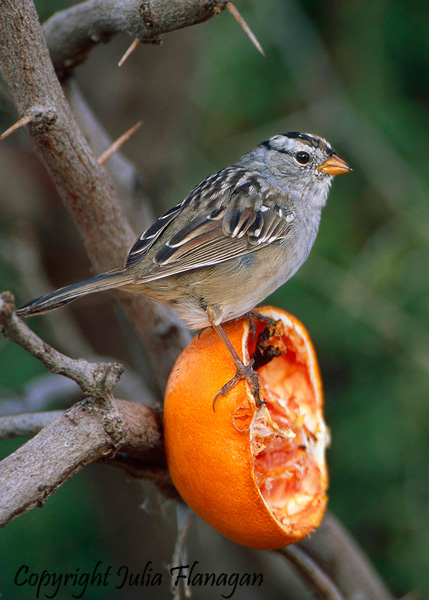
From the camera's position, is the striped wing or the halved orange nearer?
the halved orange

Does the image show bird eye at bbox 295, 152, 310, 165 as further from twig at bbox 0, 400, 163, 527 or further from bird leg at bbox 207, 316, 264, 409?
twig at bbox 0, 400, 163, 527

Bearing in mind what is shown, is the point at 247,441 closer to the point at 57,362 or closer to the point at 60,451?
the point at 60,451

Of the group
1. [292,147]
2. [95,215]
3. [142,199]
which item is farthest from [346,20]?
[95,215]

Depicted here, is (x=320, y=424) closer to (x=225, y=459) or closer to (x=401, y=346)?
(x=225, y=459)

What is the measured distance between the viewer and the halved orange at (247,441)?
1916 millimetres

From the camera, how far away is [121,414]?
6.17 feet

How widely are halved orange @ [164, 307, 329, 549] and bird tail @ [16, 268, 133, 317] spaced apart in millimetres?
330

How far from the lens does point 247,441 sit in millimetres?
1913

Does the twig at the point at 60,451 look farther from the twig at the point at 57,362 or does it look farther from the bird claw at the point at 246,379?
the bird claw at the point at 246,379

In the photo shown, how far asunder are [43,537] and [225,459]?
2248 millimetres

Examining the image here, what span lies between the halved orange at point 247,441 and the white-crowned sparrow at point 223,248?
13 cm

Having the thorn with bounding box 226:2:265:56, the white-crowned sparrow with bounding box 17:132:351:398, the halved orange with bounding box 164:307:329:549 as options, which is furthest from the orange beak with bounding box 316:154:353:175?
the thorn with bounding box 226:2:265:56

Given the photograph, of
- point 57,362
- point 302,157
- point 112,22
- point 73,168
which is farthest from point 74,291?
point 302,157

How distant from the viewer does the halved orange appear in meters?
1.92
